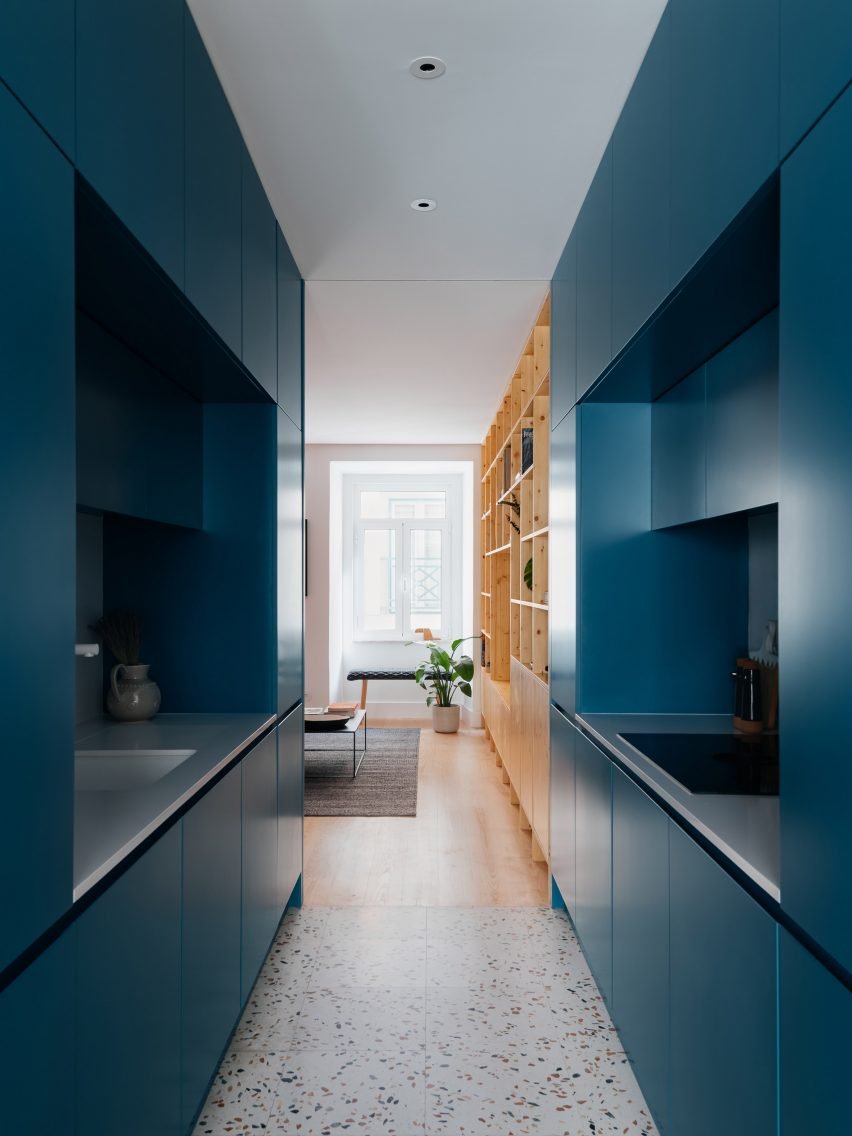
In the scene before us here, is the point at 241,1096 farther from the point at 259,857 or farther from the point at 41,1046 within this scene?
the point at 41,1046

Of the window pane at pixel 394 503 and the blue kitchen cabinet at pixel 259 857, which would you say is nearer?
the blue kitchen cabinet at pixel 259 857

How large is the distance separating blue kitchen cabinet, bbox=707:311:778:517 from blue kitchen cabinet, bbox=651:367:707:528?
0.06m

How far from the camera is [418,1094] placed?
6.80ft

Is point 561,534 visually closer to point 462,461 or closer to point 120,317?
point 120,317

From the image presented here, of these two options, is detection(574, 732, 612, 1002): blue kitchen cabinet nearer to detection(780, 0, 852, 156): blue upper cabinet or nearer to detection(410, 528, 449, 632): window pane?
detection(780, 0, 852, 156): blue upper cabinet

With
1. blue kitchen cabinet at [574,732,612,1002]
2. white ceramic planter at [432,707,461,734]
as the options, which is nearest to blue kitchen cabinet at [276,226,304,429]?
blue kitchen cabinet at [574,732,612,1002]

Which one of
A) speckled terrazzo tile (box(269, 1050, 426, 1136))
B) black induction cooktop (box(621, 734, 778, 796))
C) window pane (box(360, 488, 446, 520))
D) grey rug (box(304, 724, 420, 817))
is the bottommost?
grey rug (box(304, 724, 420, 817))

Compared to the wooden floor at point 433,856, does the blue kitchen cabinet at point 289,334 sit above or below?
above

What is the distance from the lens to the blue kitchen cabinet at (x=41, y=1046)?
100 centimetres

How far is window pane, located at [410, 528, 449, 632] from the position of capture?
27.5 feet

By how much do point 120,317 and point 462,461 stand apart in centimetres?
580

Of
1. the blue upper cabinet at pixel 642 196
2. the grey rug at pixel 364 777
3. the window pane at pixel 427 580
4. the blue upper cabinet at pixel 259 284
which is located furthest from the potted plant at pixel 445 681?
the blue upper cabinet at pixel 642 196

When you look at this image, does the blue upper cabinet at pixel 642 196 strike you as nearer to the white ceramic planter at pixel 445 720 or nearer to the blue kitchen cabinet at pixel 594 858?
the blue kitchen cabinet at pixel 594 858

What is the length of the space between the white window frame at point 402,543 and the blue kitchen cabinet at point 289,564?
4.95 meters
